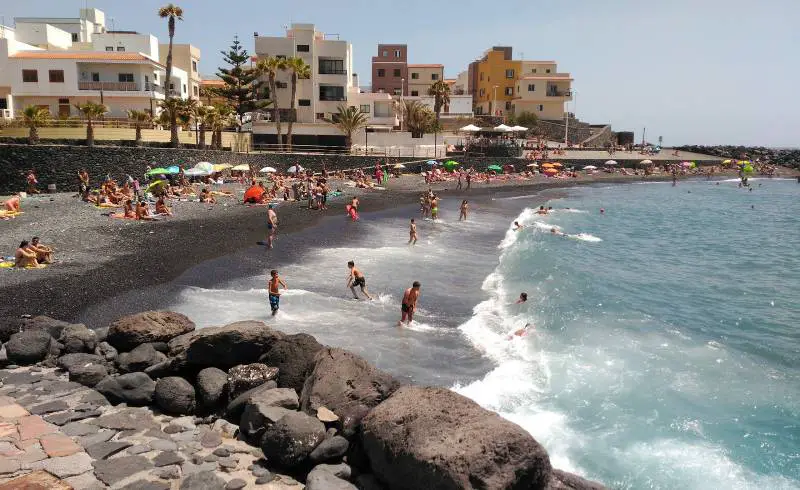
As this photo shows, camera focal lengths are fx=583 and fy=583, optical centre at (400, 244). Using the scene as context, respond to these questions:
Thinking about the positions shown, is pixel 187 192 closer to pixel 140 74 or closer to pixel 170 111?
pixel 170 111

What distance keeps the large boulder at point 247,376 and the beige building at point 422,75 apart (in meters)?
82.3

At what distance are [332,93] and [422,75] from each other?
34975mm

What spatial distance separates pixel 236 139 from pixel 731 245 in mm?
36168

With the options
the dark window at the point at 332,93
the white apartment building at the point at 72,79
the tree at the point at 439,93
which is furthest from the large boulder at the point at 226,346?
the tree at the point at 439,93

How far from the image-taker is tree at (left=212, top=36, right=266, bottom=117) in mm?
52000

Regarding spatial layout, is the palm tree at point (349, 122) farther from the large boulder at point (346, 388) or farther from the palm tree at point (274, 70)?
the large boulder at point (346, 388)

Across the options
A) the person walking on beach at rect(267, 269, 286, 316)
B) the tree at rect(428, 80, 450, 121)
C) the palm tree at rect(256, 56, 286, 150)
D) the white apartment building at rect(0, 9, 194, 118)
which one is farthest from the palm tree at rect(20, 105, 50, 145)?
the tree at rect(428, 80, 450, 121)

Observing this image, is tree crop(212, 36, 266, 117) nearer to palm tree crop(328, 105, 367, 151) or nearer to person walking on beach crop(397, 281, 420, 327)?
palm tree crop(328, 105, 367, 151)

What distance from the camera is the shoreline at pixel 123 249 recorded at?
560 inches

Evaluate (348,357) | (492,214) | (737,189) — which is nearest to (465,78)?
(737,189)

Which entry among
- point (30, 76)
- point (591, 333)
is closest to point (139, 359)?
point (591, 333)

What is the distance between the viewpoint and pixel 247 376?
8.59 meters

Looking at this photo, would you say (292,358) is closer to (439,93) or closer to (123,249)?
(123,249)

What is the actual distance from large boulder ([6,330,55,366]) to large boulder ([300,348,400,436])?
4884 millimetres
